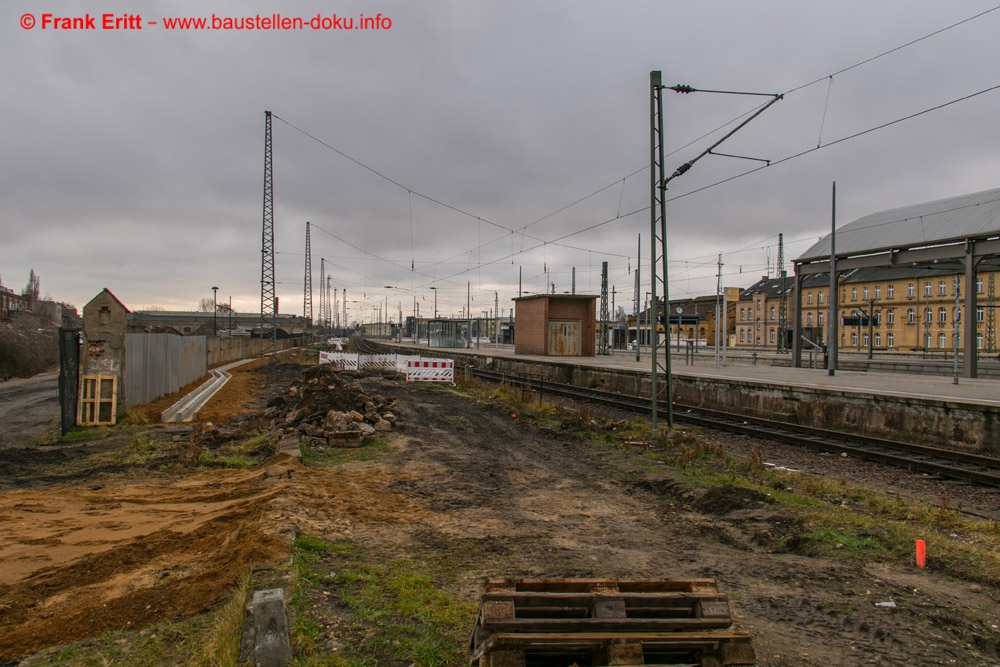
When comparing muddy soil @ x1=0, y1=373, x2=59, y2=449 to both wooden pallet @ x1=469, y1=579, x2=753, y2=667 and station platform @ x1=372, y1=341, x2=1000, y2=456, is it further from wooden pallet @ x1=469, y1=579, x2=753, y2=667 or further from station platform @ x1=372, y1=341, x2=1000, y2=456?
station platform @ x1=372, y1=341, x2=1000, y2=456

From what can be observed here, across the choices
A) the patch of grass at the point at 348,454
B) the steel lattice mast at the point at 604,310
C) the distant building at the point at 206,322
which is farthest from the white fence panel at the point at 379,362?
the distant building at the point at 206,322

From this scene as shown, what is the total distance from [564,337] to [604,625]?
34.5 metres

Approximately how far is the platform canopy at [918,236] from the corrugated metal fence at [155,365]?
86.2 ft

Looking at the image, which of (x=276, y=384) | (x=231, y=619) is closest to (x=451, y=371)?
(x=276, y=384)

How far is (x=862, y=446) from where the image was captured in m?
12.1

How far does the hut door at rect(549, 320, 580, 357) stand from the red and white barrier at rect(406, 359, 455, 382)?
1084cm

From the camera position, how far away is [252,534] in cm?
586

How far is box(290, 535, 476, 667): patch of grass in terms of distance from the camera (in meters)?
3.87

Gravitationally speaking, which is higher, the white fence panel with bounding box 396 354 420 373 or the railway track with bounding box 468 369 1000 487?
the white fence panel with bounding box 396 354 420 373

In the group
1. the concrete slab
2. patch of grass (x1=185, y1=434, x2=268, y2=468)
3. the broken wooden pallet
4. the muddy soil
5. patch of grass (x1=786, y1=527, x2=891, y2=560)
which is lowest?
the muddy soil

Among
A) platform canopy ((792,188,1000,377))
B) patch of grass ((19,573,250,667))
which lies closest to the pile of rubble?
patch of grass ((19,573,250,667))

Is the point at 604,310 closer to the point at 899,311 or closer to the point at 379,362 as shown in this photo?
the point at 379,362

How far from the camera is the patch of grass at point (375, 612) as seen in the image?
3.87 meters

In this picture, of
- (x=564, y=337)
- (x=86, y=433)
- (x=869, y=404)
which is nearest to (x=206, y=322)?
(x=564, y=337)
